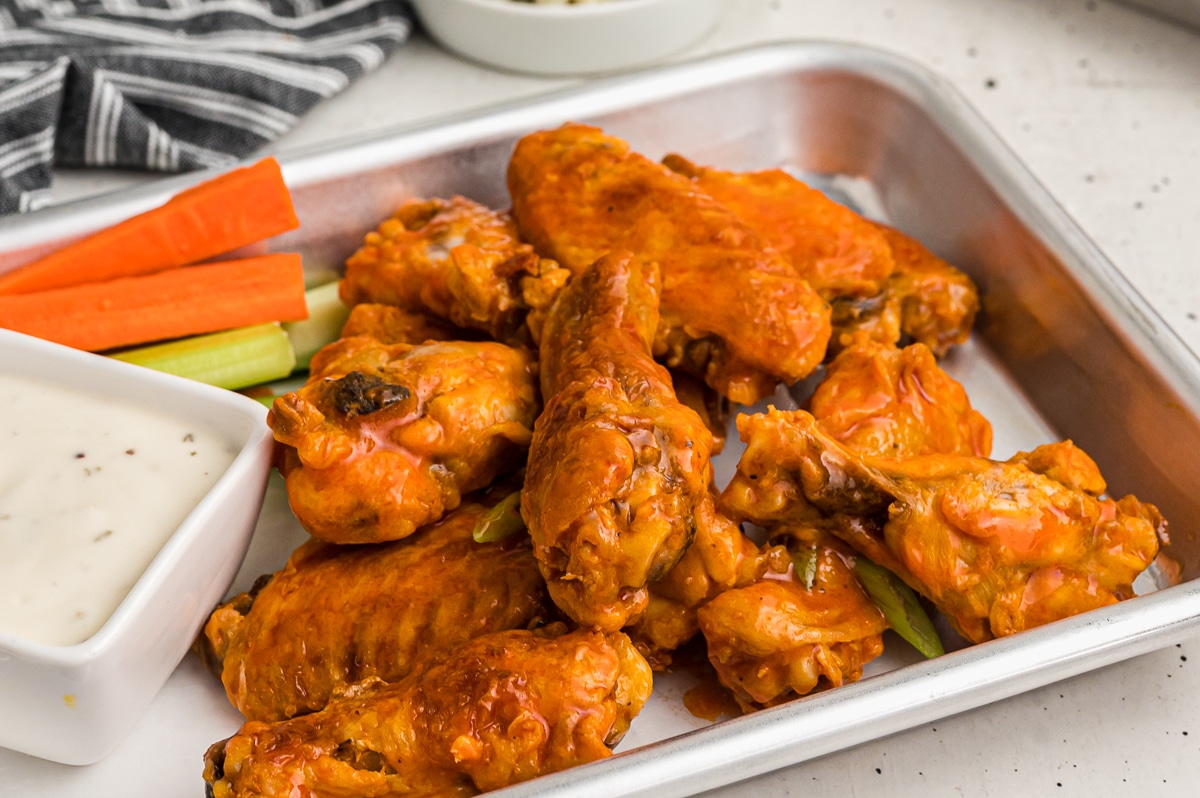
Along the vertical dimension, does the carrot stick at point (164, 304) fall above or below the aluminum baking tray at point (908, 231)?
below

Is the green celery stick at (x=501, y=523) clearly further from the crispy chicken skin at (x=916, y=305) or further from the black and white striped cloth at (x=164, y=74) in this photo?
the black and white striped cloth at (x=164, y=74)

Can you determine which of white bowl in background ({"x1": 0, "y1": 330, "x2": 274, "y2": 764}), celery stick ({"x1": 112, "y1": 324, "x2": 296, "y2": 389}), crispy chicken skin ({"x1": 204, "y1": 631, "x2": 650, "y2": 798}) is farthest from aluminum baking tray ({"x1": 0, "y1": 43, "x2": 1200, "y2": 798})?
celery stick ({"x1": 112, "y1": 324, "x2": 296, "y2": 389})

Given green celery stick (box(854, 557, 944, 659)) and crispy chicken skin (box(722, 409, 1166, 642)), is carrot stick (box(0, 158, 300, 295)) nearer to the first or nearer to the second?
crispy chicken skin (box(722, 409, 1166, 642))

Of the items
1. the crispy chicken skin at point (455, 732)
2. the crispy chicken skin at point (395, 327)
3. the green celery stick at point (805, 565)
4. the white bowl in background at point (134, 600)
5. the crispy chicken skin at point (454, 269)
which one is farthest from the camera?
the crispy chicken skin at point (395, 327)

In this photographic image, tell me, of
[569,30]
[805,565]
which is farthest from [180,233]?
[805,565]

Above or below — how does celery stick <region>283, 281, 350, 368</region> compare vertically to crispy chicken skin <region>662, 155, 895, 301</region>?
below

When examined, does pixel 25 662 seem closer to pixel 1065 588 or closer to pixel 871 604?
pixel 871 604

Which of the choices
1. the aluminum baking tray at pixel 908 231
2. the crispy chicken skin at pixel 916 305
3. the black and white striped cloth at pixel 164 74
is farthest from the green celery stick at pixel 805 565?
the black and white striped cloth at pixel 164 74

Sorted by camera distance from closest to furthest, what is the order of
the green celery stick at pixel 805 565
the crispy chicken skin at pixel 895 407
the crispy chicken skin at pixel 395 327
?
the green celery stick at pixel 805 565
the crispy chicken skin at pixel 895 407
the crispy chicken skin at pixel 395 327
